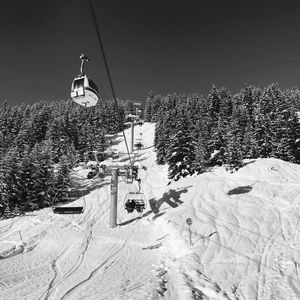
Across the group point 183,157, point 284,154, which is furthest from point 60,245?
point 284,154

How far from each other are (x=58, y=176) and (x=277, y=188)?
29934mm

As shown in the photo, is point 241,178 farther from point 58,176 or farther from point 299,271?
point 58,176

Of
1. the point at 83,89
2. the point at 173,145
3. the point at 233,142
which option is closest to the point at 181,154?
the point at 173,145

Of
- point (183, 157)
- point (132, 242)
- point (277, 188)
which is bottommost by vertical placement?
point (132, 242)

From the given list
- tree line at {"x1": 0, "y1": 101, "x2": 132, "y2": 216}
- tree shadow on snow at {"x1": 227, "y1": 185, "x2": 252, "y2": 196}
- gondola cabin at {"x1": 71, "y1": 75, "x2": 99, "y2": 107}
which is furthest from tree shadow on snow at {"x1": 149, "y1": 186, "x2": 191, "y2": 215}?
gondola cabin at {"x1": 71, "y1": 75, "x2": 99, "y2": 107}

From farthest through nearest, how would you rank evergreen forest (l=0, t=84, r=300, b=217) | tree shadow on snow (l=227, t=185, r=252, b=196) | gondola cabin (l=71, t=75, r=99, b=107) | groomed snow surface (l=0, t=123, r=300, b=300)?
evergreen forest (l=0, t=84, r=300, b=217) → tree shadow on snow (l=227, t=185, r=252, b=196) → gondola cabin (l=71, t=75, r=99, b=107) → groomed snow surface (l=0, t=123, r=300, b=300)

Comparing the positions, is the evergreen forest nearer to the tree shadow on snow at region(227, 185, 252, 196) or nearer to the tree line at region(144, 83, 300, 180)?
the tree line at region(144, 83, 300, 180)

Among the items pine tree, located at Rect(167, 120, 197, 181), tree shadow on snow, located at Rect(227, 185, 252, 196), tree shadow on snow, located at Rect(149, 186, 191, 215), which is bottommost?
tree shadow on snow, located at Rect(149, 186, 191, 215)

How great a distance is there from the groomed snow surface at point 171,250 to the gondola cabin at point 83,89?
298 inches

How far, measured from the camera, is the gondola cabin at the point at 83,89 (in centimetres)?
1115

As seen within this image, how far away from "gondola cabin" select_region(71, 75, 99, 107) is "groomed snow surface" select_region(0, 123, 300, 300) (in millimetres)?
7577

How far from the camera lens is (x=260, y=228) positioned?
57.3ft

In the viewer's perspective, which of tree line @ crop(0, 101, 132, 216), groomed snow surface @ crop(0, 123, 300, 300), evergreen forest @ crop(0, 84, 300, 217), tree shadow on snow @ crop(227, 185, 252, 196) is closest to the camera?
groomed snow surface @ crop(0, 123, 300, 300)

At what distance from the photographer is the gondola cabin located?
36.6 feet
